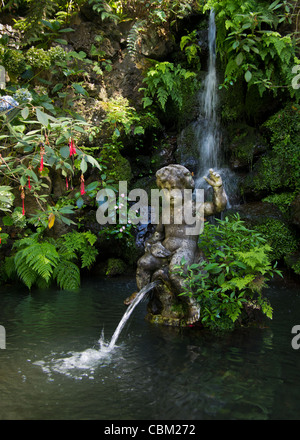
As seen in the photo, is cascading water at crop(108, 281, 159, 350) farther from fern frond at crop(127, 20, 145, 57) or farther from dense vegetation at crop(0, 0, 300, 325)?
fern frond at crop(127, 20, 145, 57)

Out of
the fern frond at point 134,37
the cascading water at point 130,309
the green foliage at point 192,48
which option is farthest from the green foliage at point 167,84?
the cascading water at point 130,309

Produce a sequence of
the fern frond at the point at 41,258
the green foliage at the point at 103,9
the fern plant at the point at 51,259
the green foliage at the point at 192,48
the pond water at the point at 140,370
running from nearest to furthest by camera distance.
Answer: the pond water at the point at 140,370 → the fern frond at the point at 41,258 → the fern plant at the point at 51,259 → the green foliage at the point at 103,9 → the green foliage at the point at 192,48

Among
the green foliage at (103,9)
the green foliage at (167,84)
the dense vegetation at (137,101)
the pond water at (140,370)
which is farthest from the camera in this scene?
the green foliage at (167,84)

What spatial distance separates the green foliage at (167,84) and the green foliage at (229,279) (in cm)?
512

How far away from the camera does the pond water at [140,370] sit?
8.27 feet

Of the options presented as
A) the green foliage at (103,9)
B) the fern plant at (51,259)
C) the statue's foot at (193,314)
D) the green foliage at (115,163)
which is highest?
the green foliage at (103,9)

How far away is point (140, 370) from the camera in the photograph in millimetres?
3148

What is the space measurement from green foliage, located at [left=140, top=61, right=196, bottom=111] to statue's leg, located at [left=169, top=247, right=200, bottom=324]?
16.5 ft

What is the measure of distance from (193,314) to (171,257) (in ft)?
2.51

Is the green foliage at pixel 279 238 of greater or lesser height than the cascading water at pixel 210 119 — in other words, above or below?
below

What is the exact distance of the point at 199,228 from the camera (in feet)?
14.7

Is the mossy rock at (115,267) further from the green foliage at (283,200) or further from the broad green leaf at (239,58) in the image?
the broad green leaf at (239,58)

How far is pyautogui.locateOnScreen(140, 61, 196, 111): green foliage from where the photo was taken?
8523mm
